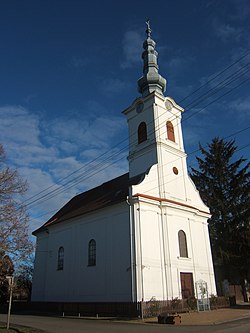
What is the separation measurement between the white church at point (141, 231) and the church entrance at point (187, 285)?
0.07 meters

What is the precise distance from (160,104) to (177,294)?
16833mm

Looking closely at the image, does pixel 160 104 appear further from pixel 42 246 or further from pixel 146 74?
pixel 42 246

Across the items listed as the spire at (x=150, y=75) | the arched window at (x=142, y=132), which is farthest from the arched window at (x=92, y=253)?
the spire at (x=150, y=75)

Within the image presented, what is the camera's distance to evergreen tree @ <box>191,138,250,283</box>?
3425cm

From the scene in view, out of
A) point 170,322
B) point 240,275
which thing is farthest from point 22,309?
point 240,275

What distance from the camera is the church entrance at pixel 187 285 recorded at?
24419 mm

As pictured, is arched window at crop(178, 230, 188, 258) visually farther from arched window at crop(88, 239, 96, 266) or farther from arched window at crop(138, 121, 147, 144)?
arched window at crop(138, 121, 147, 144)

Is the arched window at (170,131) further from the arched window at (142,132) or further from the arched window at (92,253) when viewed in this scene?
the arched window at (92,253)

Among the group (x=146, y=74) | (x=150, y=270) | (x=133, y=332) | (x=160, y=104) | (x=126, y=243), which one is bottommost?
(x=133, y=332)

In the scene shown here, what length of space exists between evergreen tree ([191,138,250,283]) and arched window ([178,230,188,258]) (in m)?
9.50

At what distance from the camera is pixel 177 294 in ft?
78.0

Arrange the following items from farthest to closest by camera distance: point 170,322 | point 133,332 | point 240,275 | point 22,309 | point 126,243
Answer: point 240,275 < point 22,309 < point 126,243 < point 170,322 < point 133,332

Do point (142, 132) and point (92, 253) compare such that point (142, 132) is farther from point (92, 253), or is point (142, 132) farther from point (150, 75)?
point (92, 253)

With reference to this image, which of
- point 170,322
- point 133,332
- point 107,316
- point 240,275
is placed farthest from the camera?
point 240,275
